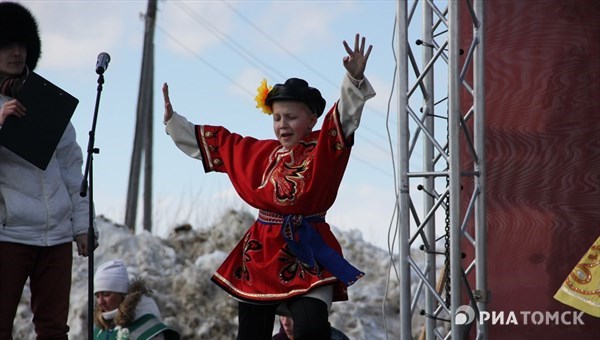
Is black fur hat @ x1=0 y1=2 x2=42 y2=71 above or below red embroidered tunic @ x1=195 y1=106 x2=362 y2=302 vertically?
above

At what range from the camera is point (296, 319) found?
14.4 ft

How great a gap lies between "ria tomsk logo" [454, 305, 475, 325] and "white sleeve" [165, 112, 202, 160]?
1603 mm

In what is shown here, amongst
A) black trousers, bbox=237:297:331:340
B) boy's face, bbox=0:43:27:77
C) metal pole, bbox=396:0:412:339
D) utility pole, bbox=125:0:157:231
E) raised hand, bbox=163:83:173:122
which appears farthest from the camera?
utility pole, bbox=125:0:157:231

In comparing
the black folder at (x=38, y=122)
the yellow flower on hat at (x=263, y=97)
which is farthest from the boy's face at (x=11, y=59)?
the yellow flower on hat at (x=263, y=97)

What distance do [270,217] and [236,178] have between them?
12.5 inches

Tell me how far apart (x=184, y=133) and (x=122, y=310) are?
1780 mm

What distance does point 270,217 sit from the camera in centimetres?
466

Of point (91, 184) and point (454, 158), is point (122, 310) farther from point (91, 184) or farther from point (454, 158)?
point (454, 158)

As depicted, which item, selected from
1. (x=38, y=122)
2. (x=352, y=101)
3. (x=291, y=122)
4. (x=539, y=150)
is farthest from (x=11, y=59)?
(x=539, y=150)

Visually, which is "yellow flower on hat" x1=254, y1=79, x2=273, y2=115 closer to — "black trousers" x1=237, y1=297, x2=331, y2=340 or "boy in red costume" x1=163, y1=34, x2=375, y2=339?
"boy in red costume" x1=163, y1=34, x2=375, y2=339

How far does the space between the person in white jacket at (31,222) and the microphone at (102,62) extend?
0.37 m

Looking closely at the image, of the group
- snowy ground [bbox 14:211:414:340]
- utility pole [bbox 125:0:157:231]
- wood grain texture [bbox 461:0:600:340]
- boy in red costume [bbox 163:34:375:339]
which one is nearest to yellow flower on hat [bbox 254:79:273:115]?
boy in red costume [bbox 163:34:375:339]

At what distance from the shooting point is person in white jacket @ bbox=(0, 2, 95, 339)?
14.7 ft

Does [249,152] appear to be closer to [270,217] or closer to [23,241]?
[270,217]
